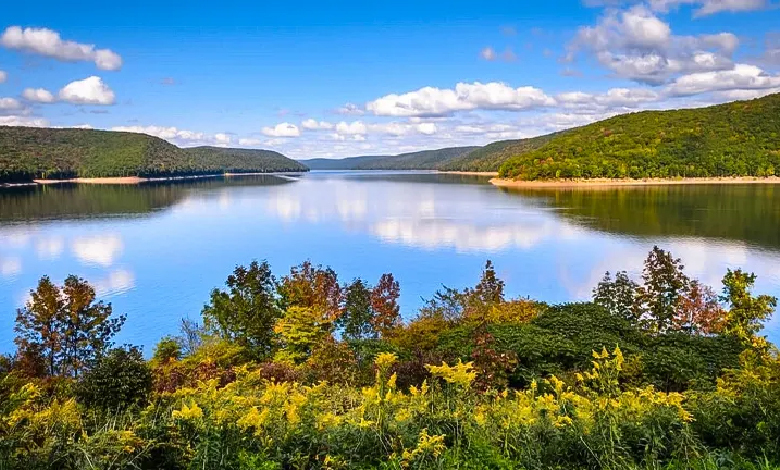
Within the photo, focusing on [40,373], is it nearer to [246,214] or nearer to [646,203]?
[246,214]

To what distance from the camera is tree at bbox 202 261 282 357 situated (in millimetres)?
16203

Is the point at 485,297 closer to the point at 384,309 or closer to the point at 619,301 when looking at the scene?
the point at 384,309

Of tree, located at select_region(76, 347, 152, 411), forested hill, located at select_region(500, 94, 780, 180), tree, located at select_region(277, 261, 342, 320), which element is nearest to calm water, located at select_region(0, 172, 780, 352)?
tree, located at select_region(277, 261, 342, 320)

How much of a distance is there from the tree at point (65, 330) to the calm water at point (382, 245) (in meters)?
3.01

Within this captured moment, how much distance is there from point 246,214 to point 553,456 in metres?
56.3

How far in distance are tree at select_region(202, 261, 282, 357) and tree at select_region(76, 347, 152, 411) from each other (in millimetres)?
7789

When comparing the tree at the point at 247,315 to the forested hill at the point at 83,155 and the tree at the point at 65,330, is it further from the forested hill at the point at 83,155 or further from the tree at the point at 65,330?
the forested hill at the point at 83,155

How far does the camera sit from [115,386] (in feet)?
24.7

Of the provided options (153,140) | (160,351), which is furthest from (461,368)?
(153,140)

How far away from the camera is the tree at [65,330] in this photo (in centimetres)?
1533

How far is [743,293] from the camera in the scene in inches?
362

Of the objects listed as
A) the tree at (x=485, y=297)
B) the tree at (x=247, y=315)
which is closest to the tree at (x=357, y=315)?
the tree at (x=247, y=315)

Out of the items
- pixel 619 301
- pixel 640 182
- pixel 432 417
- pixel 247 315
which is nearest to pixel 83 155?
pixel 640 182

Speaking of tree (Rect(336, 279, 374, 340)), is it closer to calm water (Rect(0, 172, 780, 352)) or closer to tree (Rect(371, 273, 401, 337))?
tree (Rect(371, 273, 401, 337))
